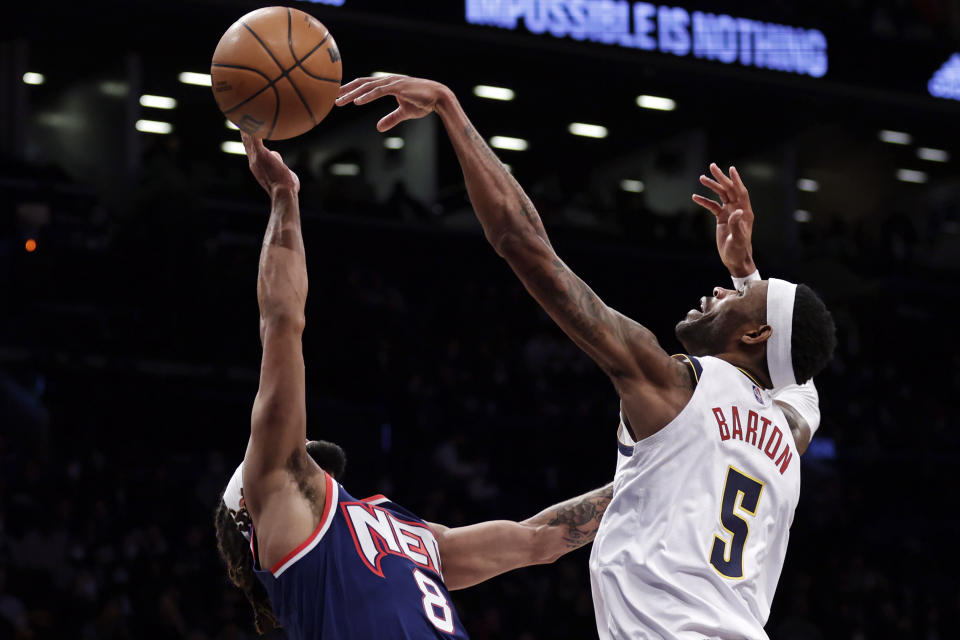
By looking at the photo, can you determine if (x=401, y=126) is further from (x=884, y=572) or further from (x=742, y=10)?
(x=884, y=572)

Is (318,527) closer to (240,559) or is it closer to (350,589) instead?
(350,589)

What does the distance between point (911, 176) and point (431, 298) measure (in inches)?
474

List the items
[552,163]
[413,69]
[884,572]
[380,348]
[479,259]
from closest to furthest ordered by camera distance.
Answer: [380,348] < [884,572] < [413,69] < [479,259] < [552,163]

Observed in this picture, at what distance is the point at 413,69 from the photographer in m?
16.8

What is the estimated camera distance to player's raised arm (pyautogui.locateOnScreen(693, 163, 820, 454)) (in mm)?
4148

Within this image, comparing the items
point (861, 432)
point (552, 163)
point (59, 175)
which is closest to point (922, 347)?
point (861, 432)

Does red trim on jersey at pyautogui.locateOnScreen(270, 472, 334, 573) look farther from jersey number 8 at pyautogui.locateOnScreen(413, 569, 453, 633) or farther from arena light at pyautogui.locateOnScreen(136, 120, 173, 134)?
arena light at pyautogui.locateOnScreen(136, 120, 173, 134)

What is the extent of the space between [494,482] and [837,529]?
5160 millimetres

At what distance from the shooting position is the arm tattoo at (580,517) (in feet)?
13.6

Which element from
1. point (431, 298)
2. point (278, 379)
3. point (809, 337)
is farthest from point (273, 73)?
point (431, 298)

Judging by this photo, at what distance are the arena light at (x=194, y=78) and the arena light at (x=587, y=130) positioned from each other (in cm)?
642

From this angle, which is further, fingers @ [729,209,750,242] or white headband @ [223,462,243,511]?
fingers @ [729,209,750,242]

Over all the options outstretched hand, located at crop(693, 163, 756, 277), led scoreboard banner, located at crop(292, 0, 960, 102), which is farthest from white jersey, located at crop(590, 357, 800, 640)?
led scoreboard banner, located at crop(292, 0, 960, 102)

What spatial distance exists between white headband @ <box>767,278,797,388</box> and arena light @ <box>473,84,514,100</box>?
50.0 ft
